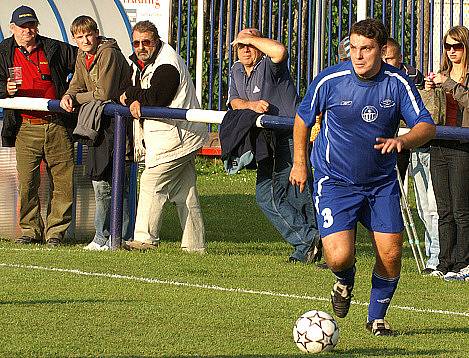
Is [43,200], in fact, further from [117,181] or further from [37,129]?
[117,181]

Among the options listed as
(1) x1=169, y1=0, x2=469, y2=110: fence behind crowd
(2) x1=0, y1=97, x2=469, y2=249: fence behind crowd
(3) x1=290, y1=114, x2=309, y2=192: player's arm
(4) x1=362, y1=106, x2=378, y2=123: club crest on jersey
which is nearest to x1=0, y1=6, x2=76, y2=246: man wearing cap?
(2) x1=0, y1=97, x2=469, y2=249: fence behind crowd

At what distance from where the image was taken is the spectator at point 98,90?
524 inches

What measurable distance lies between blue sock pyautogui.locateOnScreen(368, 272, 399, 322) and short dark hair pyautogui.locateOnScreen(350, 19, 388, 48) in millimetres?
1486

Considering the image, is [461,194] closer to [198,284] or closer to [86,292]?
[198,284]

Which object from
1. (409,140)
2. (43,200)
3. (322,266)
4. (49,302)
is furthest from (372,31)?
(43,200)

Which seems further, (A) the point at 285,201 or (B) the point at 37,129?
(B) the point at 37,129

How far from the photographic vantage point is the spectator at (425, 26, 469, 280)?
11.5 metres

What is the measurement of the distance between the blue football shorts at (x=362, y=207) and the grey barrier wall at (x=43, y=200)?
580 cm

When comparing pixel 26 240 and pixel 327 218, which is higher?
pixel 327 218

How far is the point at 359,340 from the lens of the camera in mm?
8453

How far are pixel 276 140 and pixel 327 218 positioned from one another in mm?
3803

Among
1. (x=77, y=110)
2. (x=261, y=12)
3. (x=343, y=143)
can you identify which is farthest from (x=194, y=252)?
(x=261, y=12)

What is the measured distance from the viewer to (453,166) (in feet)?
38.4

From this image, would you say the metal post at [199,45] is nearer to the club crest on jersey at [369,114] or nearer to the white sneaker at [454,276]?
the white sneaker at [454,276]
